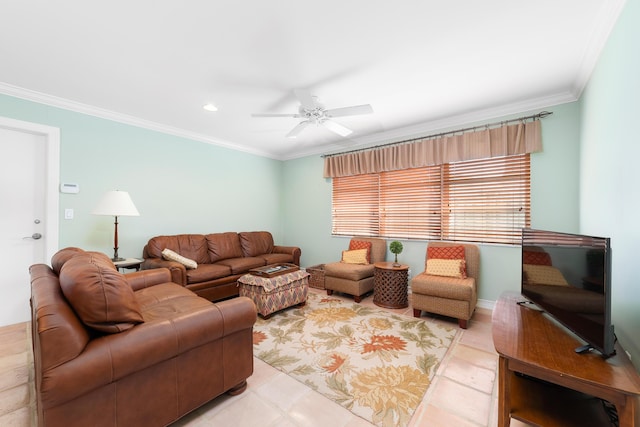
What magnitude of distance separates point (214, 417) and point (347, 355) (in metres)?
1.12

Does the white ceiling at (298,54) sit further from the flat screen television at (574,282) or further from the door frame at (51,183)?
the flat screen television at (574,282)

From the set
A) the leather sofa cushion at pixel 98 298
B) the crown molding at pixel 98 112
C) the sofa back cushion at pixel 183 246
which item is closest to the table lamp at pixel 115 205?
the sofa back cushion at pixel 183 246

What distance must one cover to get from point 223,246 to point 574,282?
409 centimetres

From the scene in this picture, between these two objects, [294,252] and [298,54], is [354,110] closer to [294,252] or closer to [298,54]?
[298,54]

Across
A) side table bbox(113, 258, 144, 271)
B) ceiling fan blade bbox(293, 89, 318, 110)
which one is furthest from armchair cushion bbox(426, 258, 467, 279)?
side table bbox(113, 258, 144, 271)

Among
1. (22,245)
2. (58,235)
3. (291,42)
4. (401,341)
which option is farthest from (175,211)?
(401,341)

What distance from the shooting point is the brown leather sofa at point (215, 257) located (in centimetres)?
324

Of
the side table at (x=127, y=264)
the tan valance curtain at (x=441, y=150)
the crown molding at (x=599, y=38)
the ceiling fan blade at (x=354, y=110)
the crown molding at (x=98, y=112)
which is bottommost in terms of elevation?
the side table at (x=127, y=264)

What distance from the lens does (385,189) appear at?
4.21 m

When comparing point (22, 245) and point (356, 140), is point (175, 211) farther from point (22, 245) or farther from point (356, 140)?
point (356, 140)

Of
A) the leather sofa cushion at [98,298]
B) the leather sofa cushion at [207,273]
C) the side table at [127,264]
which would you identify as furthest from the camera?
the leather sofa cushion at [207,273]

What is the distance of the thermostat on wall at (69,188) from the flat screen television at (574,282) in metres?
4.60

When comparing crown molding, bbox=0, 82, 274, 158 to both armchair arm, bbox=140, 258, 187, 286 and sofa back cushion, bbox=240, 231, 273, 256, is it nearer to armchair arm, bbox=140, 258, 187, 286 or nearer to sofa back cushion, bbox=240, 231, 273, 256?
sofa back cushion, bbox=240, 231, 273, 256

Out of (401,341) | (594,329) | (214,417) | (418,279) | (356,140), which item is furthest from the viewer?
(356,140)
